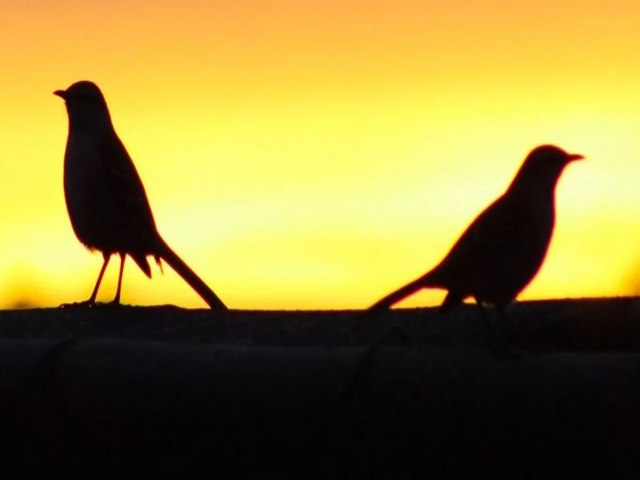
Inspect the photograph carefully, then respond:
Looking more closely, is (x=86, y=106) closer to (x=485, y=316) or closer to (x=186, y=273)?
(x=186, y=273)

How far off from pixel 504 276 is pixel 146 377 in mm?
3305

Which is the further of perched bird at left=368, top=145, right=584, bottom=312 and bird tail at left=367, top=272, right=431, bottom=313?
perched bird at left=368, top=145, right=584, bottom=312

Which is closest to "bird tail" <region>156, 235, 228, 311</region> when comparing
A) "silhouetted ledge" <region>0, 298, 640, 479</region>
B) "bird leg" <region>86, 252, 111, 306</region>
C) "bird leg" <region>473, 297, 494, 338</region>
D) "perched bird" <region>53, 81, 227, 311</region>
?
"perched bird" <region>53, 81, 227, 311</region>

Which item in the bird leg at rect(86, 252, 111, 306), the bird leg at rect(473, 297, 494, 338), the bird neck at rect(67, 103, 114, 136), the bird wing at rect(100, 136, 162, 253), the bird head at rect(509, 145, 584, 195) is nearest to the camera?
the bird leg at rect(473, 297, 494, 338)

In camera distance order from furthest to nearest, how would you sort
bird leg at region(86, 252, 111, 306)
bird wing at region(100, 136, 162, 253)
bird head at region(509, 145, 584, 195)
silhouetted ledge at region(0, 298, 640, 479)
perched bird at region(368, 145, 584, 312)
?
bird wing at region(100, 136, 162, 253)
bird leg at region(86, 252, 111, 306)
bird head at region(509, 145, 584, 195)
perched bird at region(368, 145, 584, 312)
silhouetted ledge at region(0, 298, 640, 479)

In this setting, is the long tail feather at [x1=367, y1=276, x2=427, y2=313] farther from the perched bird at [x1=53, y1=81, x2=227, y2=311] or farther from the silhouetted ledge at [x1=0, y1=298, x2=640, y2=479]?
the perched bird at [x1=53, y1=81, x2=227, y2=311]

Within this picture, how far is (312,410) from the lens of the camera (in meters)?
3.97

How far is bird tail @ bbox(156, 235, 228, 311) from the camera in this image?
9.52 meters

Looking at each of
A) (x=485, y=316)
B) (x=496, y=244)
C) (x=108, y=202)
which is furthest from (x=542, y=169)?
(x=108, y=202)

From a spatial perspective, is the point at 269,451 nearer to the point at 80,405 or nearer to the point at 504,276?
the point at 80,405

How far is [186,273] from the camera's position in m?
9.89

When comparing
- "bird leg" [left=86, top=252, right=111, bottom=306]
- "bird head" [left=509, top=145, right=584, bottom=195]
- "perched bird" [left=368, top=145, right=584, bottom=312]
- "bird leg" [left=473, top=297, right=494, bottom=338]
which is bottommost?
"bird leg" [left=86, top=252, right=111, bottom=306]

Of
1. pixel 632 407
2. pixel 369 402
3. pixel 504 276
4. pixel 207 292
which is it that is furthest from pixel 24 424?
pixel 207 292

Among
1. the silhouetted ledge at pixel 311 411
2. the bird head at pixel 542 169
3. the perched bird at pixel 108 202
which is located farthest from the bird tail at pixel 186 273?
the silhouetted ledge at pixel 311 411
